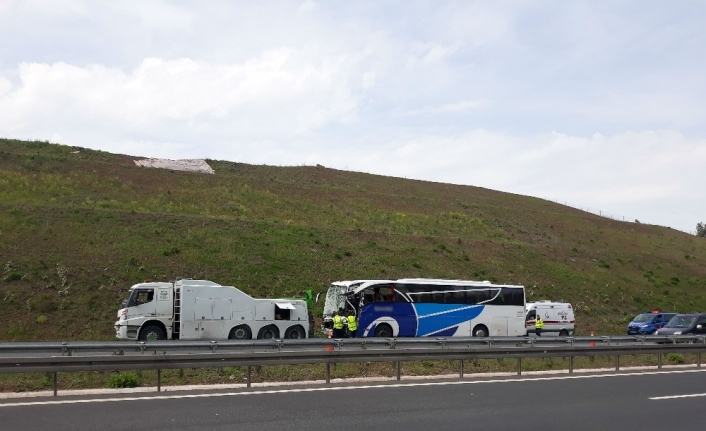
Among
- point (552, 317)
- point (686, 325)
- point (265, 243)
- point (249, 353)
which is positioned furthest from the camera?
point (265, 243)

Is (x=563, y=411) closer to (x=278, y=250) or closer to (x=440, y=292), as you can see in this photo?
(x=440, y=292)

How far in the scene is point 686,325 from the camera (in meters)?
34.2

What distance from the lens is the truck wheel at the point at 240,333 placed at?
2852 centimetres

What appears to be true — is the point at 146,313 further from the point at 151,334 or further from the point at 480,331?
the point at 480,331

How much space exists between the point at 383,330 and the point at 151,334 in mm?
10062

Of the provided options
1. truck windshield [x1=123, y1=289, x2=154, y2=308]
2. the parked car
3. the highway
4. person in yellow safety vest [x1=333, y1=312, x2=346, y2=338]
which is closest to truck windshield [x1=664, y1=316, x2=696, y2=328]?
the parked car

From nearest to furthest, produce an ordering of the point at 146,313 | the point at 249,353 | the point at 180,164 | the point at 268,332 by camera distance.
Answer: the point at 249,353 < the point at 146,313 < the point at 268,332 < the point at 180,164

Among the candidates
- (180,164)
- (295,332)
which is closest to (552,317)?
(295,332)

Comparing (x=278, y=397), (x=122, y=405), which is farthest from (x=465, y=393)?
(x=122, y=405)

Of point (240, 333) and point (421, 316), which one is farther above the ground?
point (421, 316)

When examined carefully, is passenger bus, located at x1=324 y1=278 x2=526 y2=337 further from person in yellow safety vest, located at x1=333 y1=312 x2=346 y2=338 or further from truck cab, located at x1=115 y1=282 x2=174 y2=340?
truck cab, located at x1=115 y1=282 x2=174 y2=340

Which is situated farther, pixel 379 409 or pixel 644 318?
pixel 644 318

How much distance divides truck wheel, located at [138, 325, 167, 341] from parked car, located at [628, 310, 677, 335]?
26264 millimetres

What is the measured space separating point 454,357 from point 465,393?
2.56 m
